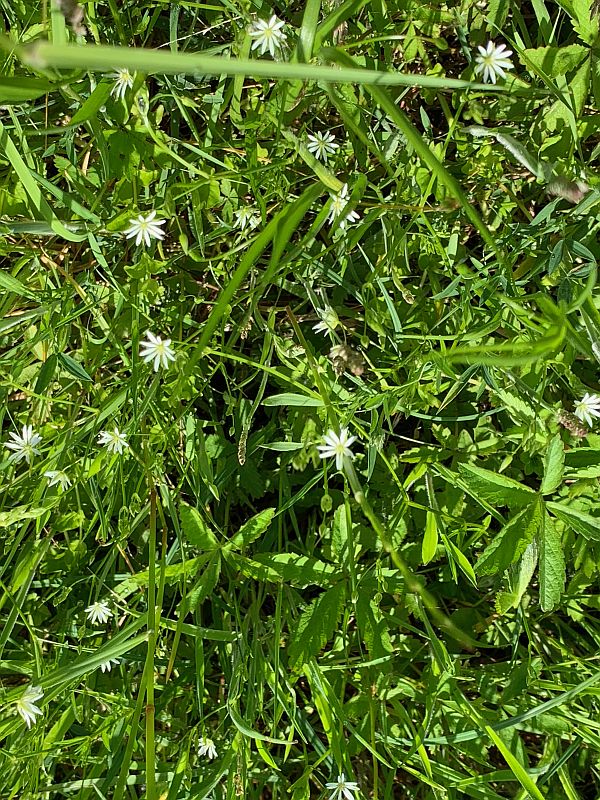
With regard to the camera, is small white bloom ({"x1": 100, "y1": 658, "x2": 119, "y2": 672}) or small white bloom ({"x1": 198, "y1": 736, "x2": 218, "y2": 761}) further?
small white bloom ({"x1": 100, "y1": 658, "x2": 119, "y2": 672})

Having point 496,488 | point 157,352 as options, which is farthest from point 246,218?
point 496,488

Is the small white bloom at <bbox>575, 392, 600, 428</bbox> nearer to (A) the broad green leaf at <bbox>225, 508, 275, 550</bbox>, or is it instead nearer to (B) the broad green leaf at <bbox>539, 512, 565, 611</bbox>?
(B) the broad green leaf at <bbox>539, 512, 565, 611</bbox>

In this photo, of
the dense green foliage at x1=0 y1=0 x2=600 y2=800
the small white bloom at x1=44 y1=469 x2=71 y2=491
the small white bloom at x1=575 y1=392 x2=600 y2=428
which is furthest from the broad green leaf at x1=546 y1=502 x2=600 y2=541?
the small white bloom at x1=44 y1=469 x2=71 y2=491

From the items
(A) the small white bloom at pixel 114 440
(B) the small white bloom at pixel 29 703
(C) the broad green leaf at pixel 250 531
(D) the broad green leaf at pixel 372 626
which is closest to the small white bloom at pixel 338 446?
(C) the broad green leaf at pixel 250 531

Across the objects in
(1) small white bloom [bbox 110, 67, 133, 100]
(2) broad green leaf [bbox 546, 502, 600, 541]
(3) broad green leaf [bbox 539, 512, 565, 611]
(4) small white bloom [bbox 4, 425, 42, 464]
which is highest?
(1) small white bloom [bbox 110, 67, 133, 100]

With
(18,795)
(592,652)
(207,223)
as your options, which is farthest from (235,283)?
(18,795)

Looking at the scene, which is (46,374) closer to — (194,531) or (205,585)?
(194,531)

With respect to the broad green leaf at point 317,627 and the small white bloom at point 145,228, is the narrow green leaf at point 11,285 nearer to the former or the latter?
the small white bloom at point 145,228
